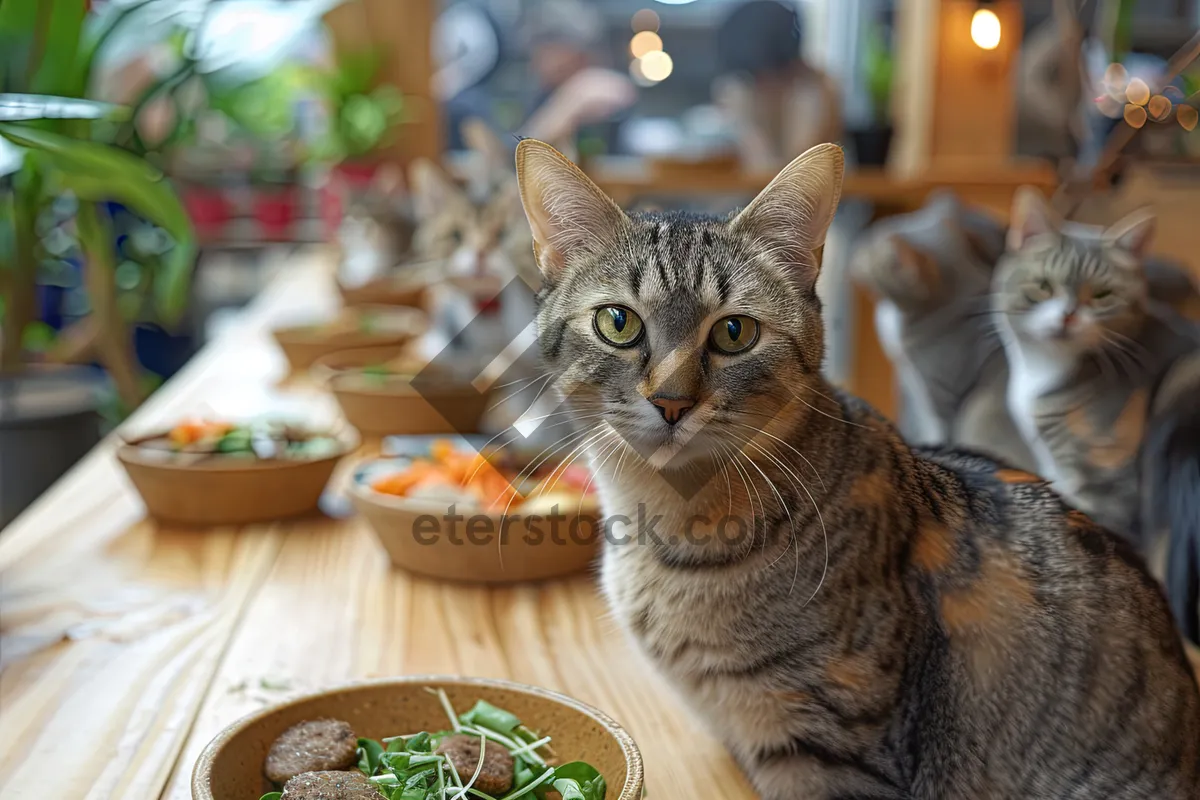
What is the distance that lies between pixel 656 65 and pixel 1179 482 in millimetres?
5212

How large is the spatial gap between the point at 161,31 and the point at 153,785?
2434 mm

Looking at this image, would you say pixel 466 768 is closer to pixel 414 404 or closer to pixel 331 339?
pixel 414 404

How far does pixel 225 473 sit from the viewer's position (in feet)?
5.00

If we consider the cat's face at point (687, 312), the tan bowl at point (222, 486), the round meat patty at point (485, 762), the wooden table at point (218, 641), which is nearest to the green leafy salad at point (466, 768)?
the round meat patty at point (485, 762)

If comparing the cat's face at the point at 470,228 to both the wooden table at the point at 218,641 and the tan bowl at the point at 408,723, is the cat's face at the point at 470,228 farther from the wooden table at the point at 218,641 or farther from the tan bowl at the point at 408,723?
the tan bowl at the point at 408,723

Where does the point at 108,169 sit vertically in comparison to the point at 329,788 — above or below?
above

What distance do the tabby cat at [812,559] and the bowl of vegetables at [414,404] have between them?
92 centimetres

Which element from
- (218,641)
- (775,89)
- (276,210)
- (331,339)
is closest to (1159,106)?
(218,641)

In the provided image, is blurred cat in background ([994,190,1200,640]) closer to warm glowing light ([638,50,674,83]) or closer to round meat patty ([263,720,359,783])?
round meat patty ([263,720,359,783])

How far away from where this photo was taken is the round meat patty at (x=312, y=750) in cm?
88

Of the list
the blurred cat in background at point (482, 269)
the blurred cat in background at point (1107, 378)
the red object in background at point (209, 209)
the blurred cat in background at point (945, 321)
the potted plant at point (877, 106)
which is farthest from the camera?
the red object in background at point (209, 209)

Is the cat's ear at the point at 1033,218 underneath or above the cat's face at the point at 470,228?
above

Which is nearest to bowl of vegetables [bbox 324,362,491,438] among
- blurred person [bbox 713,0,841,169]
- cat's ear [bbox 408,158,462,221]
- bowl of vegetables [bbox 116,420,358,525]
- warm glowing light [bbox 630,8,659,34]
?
bowl of vegetables [bbox 116,420,358,525]

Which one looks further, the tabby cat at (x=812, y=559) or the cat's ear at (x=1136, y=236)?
the cat's ear at (x=1136, y=236)
